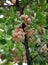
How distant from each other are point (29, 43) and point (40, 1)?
0.21 metres

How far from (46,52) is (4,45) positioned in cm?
27

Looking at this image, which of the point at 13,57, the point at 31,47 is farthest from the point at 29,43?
the point at 13,57

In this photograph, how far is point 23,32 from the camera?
0.82 m

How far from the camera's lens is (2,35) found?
0.80 m

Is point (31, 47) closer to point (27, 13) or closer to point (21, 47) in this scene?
point (21, 47)

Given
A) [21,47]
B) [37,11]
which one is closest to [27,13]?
[37,11]

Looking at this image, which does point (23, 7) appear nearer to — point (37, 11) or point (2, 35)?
point (37, 11)

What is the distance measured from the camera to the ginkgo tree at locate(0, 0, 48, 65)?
0.82m

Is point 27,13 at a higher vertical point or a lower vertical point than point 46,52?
higher

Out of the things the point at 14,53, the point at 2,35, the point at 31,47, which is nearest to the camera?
the point at 2,35

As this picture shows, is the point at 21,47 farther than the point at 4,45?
Yes

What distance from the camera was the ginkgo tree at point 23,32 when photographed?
0.82m

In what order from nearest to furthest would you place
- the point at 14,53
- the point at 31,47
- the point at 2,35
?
the point at 2,35, the point at 14,53, the point at 31,47

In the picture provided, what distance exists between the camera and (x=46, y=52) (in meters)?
1.02
